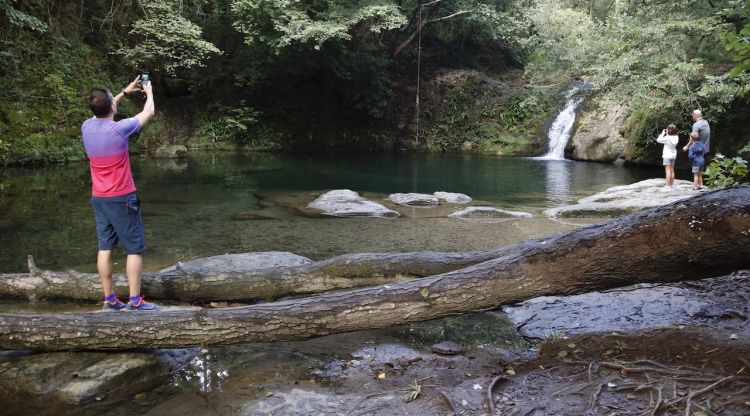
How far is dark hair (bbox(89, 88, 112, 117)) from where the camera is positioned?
3.90 meters

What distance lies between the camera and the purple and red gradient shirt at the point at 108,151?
396 centimetres

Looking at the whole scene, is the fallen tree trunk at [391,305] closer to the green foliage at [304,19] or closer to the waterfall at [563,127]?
the green foliage at [304,19]

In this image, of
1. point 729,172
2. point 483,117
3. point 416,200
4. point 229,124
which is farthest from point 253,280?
point 483,117

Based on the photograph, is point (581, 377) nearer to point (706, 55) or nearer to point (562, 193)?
point (562, 193)

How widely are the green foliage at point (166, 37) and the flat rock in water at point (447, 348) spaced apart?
18.2 m

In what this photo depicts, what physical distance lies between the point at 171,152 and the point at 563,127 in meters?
17.6

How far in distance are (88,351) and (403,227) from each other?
6.35 meters

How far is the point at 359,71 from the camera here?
26.0m

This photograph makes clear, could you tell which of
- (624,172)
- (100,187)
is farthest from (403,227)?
(624,172)

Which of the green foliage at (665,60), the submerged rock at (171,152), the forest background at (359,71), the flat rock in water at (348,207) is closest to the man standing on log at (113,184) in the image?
the flat rock in water at (348,207)

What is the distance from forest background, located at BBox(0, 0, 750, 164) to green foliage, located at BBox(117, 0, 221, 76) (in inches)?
2.6

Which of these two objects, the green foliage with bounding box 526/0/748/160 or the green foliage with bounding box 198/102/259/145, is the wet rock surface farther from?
the green foliage with bounding box 198/102/259/145

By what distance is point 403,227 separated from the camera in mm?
9406

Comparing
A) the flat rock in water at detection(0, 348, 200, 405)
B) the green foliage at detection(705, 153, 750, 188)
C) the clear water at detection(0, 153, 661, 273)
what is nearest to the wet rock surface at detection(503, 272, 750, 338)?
the green foliage at detection(705, 153, 750, 188)
